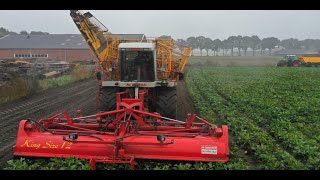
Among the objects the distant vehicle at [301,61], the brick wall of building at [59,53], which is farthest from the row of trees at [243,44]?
the distant vehicle at [301,61]

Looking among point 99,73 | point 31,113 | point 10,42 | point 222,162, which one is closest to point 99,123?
point 222,162

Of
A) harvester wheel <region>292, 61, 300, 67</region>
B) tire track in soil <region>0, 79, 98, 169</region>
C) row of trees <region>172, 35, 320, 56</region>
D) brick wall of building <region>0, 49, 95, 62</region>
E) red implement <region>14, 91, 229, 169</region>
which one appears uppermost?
row of trees <region>172, 35, 320, 56</region>

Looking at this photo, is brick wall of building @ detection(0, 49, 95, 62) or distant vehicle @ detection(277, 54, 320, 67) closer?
distant vehicle @ detection(277, 54, 320, 67)

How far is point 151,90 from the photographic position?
11.1 meters

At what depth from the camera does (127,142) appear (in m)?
7.10

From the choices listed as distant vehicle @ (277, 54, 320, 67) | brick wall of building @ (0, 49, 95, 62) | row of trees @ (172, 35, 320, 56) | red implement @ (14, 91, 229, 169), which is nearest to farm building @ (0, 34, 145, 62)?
brick wall of building @ (0, 49, 95, 62)

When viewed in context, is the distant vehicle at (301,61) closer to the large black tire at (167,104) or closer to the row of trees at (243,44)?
the large black tire at (167,104)

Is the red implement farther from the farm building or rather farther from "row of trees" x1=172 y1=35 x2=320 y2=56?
"row of trees" x1=172 y1=35 x2=320 y2=56

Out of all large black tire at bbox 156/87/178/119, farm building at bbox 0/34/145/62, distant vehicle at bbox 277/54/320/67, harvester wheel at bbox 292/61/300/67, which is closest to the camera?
large black tire at bbox 156/87/178/119

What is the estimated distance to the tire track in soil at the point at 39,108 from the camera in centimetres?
933

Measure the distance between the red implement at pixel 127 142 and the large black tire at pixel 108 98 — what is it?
267cm

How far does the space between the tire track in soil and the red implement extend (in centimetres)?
83

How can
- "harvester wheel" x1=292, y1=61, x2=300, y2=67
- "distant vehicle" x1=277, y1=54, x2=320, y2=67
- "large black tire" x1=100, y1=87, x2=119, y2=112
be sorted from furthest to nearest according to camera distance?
"harvester wheel" x1=292, y1=61, x2=300, y2=67
"distant vehicle" x1=277, y1=54, x2=320, y2=67
"large black tire" x1=100, y1=87, x2=119, y2=112

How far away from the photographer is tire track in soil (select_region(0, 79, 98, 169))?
30.6ft
